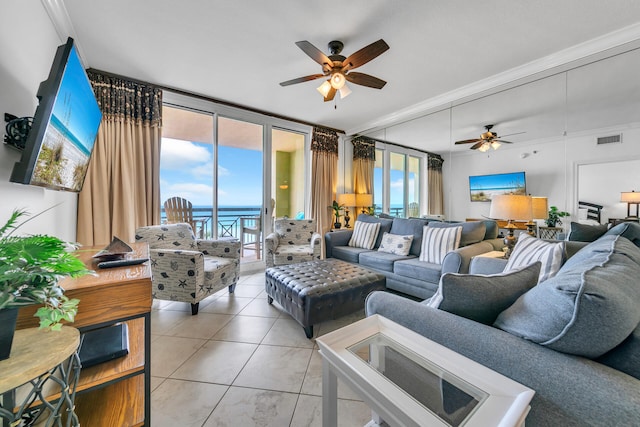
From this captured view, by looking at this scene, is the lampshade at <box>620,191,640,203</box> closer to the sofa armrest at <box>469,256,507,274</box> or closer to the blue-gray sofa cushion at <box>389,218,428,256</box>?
the sofa armrest at <box>469,256,507,274</box>

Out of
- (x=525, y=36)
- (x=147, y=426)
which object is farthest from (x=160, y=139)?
(x=525, y=36)

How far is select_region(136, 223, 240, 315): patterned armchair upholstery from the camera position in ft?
7.36

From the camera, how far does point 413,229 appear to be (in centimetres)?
321

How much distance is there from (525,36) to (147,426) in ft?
11.5

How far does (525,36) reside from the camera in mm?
2039

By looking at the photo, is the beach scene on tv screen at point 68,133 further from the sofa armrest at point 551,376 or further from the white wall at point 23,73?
the sofa armrest at point 551,376

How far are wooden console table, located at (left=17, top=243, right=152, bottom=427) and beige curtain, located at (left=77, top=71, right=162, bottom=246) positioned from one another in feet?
6.84

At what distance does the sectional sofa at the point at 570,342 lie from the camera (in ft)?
1.82

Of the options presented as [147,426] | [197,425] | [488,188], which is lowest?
[197,425]

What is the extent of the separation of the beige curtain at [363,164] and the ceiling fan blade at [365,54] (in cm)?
259

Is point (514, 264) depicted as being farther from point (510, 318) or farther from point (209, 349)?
point (209, 349)

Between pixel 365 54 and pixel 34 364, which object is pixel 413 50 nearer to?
pixel 365 54

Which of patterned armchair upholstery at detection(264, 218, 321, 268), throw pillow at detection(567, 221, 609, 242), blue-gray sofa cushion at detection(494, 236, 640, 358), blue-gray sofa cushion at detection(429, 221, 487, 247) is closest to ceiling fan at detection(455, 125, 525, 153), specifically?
blue-gray sofa cushion at detection(429, 221, 487, 247)

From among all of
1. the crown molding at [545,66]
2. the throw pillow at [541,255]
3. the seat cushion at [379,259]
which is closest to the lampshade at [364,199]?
the seat cushion at [379,259]
